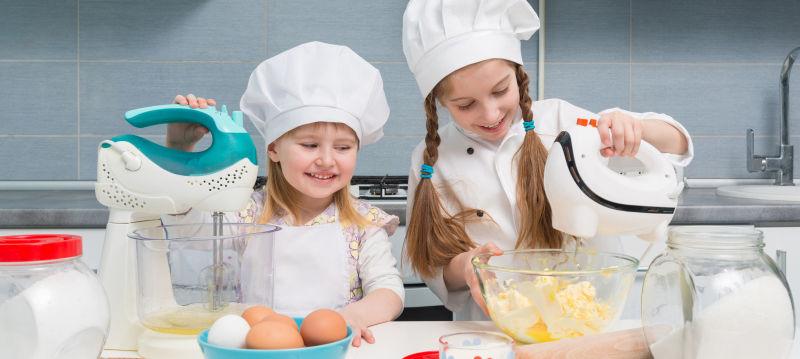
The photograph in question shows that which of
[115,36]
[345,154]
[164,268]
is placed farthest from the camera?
[115,36]

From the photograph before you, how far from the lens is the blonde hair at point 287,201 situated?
131 centimetres

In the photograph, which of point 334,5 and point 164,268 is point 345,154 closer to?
point 164,268

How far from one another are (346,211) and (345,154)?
0.14m

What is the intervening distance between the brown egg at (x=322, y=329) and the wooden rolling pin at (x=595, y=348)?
0.62ft

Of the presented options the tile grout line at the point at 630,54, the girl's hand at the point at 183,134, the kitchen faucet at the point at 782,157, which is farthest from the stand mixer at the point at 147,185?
the kitchen faucet at the point at 782,157

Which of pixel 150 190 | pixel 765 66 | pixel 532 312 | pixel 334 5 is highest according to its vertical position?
pixel 334 5

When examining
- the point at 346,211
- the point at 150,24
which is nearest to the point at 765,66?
the point at 346,211

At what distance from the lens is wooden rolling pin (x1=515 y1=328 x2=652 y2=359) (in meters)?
0.72

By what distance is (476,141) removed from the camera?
1377 millimetres

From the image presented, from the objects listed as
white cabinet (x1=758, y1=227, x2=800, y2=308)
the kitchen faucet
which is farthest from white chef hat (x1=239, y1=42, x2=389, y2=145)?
the kitchen faucet

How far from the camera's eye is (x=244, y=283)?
0.81 metres

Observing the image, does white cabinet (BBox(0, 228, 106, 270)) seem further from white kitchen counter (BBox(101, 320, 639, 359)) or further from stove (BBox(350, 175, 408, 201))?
white kitchen counter (BBox(101, 320, 639, 359))

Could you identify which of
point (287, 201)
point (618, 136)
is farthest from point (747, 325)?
point (287, 201)

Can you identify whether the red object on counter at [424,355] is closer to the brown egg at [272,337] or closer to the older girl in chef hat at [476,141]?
the brown egg at [272,337]
